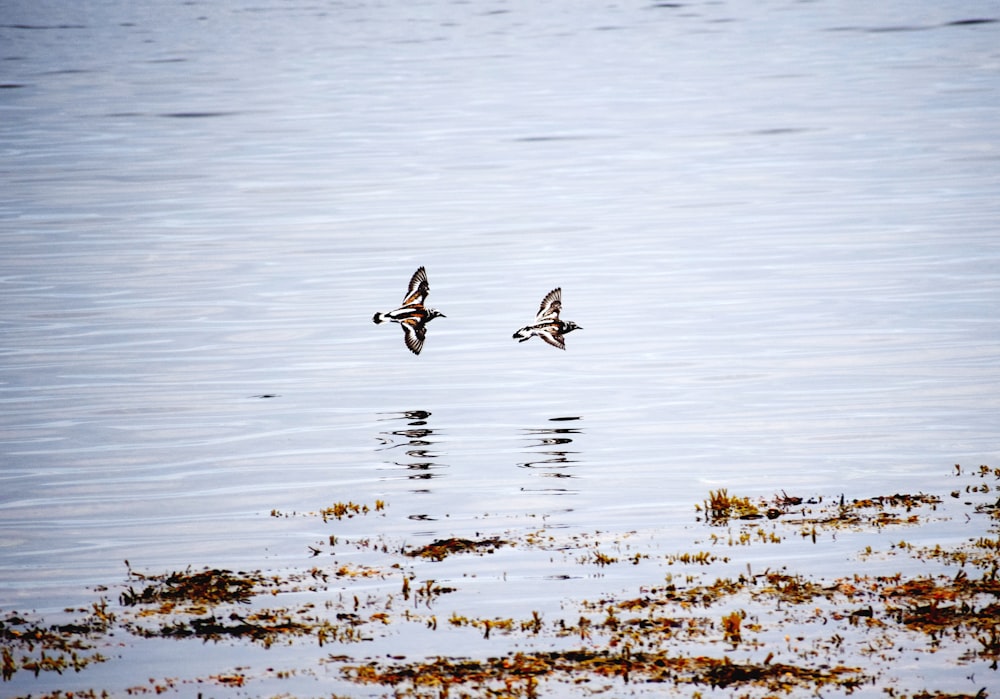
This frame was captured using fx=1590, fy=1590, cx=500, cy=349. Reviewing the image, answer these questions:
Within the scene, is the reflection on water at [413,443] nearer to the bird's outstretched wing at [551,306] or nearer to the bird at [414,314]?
the bird at [414,314]

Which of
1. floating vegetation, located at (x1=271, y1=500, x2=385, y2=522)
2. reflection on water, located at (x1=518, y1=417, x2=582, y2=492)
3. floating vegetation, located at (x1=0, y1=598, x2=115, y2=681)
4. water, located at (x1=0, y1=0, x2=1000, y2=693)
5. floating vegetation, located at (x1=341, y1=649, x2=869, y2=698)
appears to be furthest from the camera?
reflection on water, located at (x1=518, y1=417, x2=582, y2=492)

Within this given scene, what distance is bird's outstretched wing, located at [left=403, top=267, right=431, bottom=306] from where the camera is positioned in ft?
86.2

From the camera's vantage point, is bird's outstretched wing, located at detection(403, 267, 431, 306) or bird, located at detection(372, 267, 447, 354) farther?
bird, located at detection(372, 267, 447, 354)

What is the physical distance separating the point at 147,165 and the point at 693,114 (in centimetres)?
3519

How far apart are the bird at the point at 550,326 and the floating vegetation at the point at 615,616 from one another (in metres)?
10.7

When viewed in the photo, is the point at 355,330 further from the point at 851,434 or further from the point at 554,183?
the point at 554,183

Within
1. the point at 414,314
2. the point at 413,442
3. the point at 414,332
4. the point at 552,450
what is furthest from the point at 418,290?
the point at 552,450

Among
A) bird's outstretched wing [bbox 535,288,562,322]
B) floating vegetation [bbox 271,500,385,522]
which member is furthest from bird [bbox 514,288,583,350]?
floating vegetation [bbox 271,500,385,522]

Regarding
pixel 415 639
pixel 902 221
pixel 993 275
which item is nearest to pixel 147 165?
pixel 902 221

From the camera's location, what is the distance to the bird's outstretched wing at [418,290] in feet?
86.2

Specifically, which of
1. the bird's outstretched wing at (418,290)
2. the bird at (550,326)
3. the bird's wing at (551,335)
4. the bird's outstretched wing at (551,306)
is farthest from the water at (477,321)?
the bird's outstretched wing at (418,290)

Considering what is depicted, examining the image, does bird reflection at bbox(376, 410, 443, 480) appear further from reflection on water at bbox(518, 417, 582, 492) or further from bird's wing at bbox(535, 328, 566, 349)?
bird's wing at bbox(535, 328, 566, 349)

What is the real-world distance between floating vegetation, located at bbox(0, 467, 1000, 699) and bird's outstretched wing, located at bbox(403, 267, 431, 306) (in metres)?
9.94

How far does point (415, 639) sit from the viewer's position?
43.7ft
